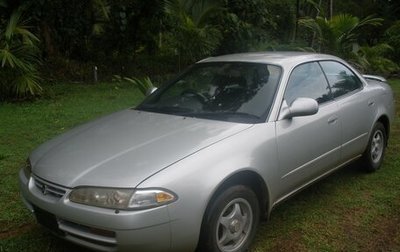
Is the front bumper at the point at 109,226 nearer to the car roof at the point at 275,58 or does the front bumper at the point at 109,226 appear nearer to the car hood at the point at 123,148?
the car hood at the point at 123,148

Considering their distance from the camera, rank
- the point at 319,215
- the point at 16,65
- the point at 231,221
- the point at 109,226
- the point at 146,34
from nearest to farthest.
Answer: the point at 109,226 → the point at 231,221 → the point at 319,215 → the point at 16,65 → the point at 146,34

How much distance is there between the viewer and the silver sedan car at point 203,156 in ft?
10.1

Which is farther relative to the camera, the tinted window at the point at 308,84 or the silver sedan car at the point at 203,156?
the tinted window at the point at 308,84

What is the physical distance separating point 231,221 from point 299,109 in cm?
112

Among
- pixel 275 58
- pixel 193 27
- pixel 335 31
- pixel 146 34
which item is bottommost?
pixel 146 34

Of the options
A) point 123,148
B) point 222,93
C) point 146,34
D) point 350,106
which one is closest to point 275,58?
point 222,93

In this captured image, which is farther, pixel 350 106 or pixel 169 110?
pixel 350 106

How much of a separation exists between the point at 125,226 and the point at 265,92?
1.81 metres

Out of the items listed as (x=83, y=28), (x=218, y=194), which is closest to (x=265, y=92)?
(x=218, y=194)

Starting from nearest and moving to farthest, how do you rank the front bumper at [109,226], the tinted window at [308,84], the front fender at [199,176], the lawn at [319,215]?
the front bumper at [109,226] → the front fender at [199,176] → the lawn at [319,215] → the tinted window at [308,84]

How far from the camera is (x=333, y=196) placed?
4.93 m

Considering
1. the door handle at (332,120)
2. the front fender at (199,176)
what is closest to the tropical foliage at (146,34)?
the door handle at (332,120)

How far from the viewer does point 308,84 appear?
183 inches

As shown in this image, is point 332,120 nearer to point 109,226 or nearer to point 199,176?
point 199,176
